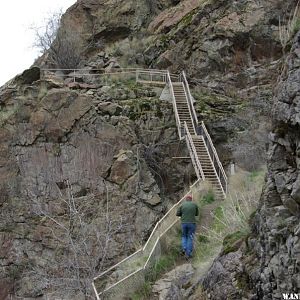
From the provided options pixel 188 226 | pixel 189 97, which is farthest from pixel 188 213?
pixel 189 97

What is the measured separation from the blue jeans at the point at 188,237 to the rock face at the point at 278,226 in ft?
14.0

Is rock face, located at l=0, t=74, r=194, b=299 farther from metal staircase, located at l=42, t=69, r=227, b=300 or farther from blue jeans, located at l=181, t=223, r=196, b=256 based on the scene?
blue jeans, located at l=181, t=223, r=196, b=256

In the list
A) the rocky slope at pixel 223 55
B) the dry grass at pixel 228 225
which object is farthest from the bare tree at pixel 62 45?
the dry grass at pixel 228 225

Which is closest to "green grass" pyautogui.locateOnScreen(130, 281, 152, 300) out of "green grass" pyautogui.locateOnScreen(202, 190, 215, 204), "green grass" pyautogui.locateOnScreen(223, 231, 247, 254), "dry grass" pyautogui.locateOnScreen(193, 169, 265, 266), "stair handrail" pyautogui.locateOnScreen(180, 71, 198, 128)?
"dry grass" pyautogui.locateOnScreen(193, 169, 265, 266)

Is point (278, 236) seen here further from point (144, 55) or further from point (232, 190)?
point (144, 55)

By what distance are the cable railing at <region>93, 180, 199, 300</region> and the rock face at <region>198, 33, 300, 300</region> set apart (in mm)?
4393

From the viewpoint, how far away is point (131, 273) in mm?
12047

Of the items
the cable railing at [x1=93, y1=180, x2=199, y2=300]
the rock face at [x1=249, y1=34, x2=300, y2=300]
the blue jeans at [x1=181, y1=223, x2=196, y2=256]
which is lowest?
the cable railing at [x1=93, y1=180, x2=199, y2=300]

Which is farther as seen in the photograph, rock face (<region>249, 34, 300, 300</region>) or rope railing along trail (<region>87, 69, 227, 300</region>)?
rope railing along trail (<region>87, 69, 227, 300</region>)

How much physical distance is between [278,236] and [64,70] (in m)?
25.8

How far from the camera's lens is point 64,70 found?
30469 mm

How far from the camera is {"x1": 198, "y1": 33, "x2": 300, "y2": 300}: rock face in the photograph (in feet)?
19.9

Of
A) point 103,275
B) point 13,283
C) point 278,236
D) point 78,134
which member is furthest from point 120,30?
point 278,236

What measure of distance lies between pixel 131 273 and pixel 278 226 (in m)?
6.33
